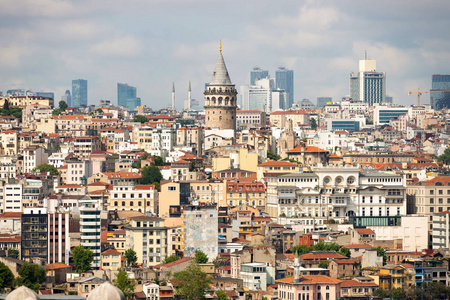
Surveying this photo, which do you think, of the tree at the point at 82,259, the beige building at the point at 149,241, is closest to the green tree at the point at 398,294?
the beige building at the point at 149,241

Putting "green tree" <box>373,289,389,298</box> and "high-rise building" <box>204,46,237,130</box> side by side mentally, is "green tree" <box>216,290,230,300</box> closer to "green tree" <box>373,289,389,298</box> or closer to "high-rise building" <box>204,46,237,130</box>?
"green tree" <box>373,289,389,298</box>

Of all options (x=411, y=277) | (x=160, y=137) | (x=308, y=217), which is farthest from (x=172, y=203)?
(x=160, y=137)

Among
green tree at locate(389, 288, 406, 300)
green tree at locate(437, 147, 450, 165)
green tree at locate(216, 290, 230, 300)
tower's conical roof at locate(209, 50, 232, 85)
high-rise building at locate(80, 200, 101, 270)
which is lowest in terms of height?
green tree at locate(389, 288, 406, 300)

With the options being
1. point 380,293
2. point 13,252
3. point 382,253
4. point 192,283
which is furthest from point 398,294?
point 13,252

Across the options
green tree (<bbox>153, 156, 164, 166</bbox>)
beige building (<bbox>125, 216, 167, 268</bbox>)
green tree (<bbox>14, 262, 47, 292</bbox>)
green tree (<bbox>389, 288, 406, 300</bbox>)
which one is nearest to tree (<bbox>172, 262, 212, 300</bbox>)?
green tree (<bbox>14, 262, 47, 292</bbox>)

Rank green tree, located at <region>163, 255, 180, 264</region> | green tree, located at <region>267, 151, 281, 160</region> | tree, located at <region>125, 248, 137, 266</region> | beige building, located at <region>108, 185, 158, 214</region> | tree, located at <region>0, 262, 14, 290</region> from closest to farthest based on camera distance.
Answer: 1. tree, located at <region>0, 262, 14, 290</region>
2. tree, located at <region>125, 248, 137, 266</region>
3. green tree, located at <region>163, 255, 180, 264</region>
4. beige building, located at <region>108, 185, 158, 214</region>
5. green tree, located at <region>267, 151, 281, 160</region>

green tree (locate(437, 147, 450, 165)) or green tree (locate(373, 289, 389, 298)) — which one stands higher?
green tree (locate(437, 147, 450, 165))

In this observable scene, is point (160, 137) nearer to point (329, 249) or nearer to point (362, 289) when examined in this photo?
point (329, 249)
